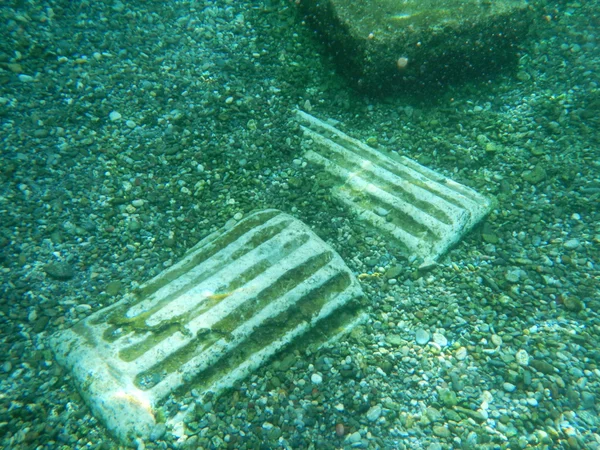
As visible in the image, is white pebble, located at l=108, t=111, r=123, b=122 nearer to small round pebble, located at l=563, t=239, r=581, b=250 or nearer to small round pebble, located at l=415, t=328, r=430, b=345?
small round pebble, located at l=415, t=328, r=430, b=345

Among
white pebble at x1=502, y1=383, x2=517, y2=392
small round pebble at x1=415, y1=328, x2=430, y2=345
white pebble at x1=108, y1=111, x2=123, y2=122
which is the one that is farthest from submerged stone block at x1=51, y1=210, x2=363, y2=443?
white pebble at x1=108, y1=111, x2=123, y2=122

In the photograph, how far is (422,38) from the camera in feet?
8.79

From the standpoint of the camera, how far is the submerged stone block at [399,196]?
227 cm

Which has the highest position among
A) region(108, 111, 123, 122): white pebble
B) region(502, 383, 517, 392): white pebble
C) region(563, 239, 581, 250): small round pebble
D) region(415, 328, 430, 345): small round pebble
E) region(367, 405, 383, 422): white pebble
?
region(108, 111, 123, 122): white pebble

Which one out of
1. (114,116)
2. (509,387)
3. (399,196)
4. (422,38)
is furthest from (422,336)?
(114,116)

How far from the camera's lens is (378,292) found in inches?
84.0

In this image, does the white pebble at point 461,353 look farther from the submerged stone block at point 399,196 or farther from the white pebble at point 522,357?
the submerged stone block at point 399,196

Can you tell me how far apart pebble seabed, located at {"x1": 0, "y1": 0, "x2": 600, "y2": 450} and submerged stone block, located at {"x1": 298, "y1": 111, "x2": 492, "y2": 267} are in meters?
0.09

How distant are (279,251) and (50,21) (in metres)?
2.31

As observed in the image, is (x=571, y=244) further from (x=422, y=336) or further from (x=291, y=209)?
(x=291, y=209)

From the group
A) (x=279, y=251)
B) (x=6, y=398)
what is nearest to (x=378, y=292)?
(x=279, y=251)

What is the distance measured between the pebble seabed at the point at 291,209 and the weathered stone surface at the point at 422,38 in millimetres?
158

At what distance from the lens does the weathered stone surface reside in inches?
106

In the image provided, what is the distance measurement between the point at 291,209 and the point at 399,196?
2.07 ft
